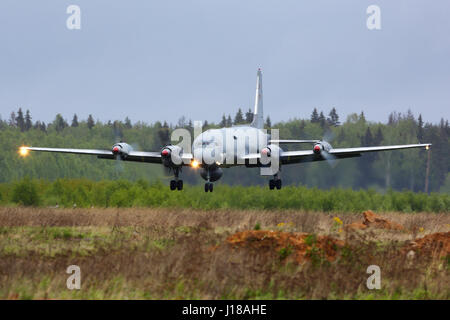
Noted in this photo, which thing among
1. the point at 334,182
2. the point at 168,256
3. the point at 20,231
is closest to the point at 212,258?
the point at 168,256

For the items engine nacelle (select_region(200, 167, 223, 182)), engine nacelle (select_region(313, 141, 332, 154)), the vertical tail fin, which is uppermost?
the vertical tail fin

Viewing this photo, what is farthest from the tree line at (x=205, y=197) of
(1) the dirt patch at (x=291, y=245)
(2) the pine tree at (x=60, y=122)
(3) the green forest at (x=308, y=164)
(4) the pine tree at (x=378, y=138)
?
(2) the pine tree at (x=60, y=122)

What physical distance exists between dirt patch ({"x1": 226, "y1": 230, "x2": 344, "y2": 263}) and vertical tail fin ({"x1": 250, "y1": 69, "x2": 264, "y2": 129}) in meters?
32.1

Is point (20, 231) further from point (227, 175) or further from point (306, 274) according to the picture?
point (227, 175)

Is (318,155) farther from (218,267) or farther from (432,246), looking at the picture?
(218,267)

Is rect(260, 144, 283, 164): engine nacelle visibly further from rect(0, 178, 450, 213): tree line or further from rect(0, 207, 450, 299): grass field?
rect(0, 207, 450, 299): grass field

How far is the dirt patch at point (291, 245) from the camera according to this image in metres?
18.9

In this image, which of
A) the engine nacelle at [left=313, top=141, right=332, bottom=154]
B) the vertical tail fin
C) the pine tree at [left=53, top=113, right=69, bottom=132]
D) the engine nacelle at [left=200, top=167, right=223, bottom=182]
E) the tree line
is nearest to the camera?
the engine nacelle at [left=313, top=141, right=332, bottom=154]

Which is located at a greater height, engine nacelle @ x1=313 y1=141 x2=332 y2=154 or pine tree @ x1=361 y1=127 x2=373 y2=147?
pine tree @ x1=361 y1=127 x2=373 y2=147

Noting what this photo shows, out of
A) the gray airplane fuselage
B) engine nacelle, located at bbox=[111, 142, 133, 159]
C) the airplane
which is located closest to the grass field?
the gray airplane fuselage

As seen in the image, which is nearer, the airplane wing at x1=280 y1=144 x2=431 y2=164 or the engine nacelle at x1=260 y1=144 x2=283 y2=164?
the airplane wing at x1=280 y1=144 x2=431 y2=164

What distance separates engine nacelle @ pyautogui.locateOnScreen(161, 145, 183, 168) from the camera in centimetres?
4109

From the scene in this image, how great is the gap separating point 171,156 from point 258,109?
601 inches
